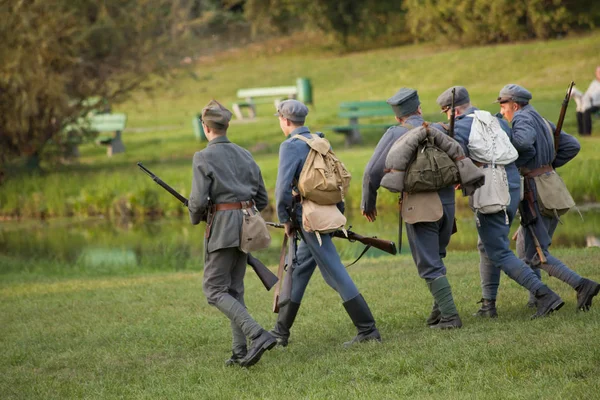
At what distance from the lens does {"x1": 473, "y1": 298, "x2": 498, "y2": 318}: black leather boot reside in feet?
27.2

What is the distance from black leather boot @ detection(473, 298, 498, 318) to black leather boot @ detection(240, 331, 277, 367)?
205cm

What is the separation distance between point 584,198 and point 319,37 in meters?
31.3

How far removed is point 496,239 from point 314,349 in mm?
1712

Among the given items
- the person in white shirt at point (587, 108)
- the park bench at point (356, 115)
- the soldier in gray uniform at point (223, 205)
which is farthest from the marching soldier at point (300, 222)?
the park bench at point (356, 115)

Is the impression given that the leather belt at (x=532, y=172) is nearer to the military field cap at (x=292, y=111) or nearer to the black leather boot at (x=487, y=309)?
the black leather boot at (x=487, y=309)

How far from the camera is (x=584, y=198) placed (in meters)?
17.0

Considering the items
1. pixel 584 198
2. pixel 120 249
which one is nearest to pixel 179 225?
pixel 120 249

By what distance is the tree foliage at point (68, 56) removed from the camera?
826 inches

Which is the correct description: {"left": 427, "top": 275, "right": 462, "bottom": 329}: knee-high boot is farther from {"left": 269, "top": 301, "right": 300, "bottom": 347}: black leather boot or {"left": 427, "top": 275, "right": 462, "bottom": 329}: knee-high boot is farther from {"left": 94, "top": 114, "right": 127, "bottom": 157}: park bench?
{"left": 94, "top": 114, "right": 127, "bottom": 157}: park bench

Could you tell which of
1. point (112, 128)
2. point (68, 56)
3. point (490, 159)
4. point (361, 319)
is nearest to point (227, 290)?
point (361, 319)

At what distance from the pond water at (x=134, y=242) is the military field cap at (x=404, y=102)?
20.8 feet

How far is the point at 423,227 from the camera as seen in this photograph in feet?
25.8

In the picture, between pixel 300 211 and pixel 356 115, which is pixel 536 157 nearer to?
pixel 300 211

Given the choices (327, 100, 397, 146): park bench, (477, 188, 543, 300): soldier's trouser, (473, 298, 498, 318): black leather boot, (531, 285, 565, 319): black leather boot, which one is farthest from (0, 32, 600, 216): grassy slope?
(531, 285, 565, 319): black leather boot
